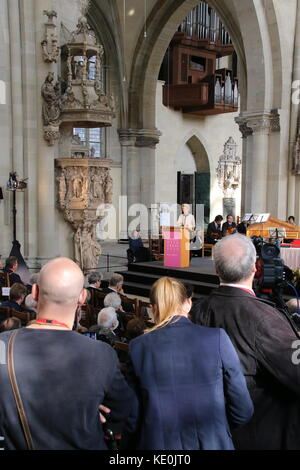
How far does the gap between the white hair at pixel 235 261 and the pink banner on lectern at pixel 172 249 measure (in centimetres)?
895

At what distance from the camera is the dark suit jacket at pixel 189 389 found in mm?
2436

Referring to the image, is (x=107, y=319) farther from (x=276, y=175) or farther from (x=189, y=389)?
(x=276, y=175)

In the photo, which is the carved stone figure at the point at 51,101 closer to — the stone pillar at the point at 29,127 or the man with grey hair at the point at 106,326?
the stone pillar at the point at 29,127

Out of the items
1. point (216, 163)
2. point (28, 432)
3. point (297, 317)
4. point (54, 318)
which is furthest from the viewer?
point (216, 163)

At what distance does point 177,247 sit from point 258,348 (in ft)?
32.0

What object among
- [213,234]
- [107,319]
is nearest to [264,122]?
[213,234]

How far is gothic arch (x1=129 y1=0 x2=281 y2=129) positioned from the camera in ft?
52.5

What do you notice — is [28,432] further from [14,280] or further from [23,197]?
[23,197]

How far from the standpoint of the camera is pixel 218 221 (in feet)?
52.5

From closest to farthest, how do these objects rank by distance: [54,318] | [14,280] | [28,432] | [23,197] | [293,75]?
[28,432], [54,318], [14,280], [23,197], [293,75]

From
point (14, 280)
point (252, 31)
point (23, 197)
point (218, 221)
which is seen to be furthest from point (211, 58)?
point (14, 280)

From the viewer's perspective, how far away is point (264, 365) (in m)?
2.63

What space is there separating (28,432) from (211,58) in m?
25.9

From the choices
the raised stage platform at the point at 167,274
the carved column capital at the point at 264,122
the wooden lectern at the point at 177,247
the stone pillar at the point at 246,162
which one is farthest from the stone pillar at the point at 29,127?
the stone pillar at the point at 246,162
